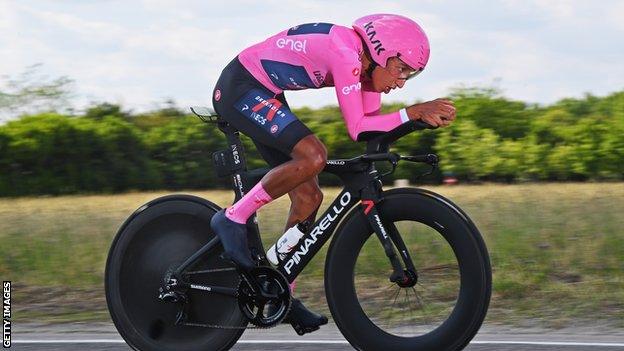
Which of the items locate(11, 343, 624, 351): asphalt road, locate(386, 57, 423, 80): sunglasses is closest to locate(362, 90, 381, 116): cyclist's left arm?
locate(386, 57, 423, 80): sunglasses

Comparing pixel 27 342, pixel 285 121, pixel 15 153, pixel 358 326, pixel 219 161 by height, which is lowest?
pixel 15 153

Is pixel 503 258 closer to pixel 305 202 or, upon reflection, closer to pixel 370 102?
pixel 305 202

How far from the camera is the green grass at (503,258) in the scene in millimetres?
7406

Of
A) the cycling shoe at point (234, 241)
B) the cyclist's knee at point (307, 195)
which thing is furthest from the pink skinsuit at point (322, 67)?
the cycling shoe at point (234, 241)

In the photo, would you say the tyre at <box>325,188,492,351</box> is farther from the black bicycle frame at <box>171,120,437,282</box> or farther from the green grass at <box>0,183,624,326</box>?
the green grass at <box>0,183,624,326</box>

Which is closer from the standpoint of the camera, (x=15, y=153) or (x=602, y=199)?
(x=602, y=199)

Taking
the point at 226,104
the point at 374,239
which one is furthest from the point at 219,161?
the point at 374,239

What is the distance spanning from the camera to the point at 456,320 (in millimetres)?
5148

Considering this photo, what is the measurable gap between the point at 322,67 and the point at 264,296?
1172 mm

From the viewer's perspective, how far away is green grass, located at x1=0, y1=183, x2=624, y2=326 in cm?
741

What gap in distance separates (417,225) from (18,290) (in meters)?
4.47

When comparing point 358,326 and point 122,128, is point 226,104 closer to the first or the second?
point 358,326

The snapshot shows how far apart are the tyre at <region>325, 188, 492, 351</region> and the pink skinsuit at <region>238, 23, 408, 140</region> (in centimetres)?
42

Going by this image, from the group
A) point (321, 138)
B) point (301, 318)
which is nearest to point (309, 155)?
point (301, 318)
